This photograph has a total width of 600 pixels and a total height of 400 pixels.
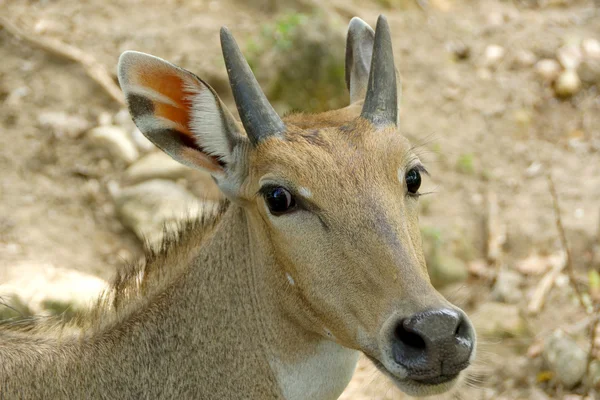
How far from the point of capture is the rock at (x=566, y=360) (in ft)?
22.2

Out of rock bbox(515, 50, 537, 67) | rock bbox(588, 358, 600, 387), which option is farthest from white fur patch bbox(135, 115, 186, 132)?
rock bbox(515, 50, 537, 67)

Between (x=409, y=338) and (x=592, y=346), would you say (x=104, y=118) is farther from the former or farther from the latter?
(x=409, y=338)

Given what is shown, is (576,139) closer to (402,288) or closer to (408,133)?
(408,133)

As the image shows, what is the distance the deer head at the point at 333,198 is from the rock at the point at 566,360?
126 inches

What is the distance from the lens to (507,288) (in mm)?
7953

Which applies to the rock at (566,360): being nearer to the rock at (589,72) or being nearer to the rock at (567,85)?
the rock at (567,85)

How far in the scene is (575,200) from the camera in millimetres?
8852

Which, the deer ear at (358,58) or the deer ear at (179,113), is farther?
the deer ear at (358,58)

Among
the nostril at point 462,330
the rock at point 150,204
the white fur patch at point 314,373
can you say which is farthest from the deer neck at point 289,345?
the rock at point 150,204

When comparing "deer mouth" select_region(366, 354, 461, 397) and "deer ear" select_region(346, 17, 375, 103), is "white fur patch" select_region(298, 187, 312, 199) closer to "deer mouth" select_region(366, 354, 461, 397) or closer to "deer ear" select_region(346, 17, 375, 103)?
"deer mouth" select_region(366, 354, 461, 397)

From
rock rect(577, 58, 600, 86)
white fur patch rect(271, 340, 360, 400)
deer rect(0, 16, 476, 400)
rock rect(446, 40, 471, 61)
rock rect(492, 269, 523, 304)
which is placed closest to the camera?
deer rect(0, 16, 476, 400)

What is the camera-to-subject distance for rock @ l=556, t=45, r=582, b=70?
10469 millimetres

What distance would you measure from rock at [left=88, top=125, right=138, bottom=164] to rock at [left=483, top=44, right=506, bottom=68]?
201 inches

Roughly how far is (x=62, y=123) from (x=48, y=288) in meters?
2.86
